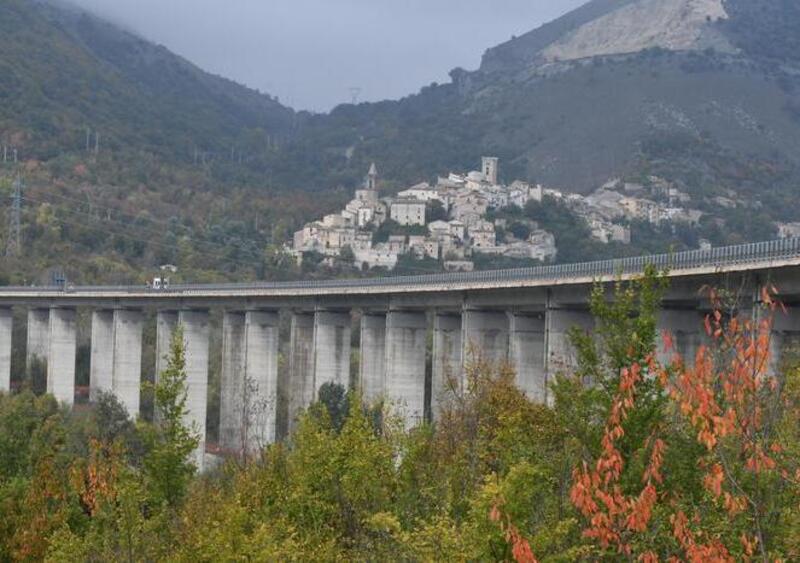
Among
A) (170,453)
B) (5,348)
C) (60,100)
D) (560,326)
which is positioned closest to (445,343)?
(560,326)

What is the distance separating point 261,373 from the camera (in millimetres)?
65312

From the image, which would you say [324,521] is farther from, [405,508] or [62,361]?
[62,361]

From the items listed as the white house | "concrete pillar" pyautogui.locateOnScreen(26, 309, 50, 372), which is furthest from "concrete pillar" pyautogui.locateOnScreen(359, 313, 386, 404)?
the white house

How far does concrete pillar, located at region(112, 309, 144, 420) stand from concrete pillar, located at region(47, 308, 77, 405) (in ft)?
10.9

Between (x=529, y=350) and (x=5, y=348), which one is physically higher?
(x=529, y=350)

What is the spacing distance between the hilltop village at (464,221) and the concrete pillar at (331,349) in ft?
193

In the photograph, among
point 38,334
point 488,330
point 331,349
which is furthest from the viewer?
point 38,334

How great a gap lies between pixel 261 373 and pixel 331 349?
3693 millimetres

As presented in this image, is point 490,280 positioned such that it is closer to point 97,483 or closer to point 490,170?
point 97,483

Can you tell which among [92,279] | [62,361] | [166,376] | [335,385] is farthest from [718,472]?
[92,279]

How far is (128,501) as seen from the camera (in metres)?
22.7

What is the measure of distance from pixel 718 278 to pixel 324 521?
1704 cm

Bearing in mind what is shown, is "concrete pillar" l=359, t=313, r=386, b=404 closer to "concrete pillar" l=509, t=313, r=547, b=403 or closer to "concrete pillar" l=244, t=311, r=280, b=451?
"concrete pillar" l=244, t=311, r=280, b=451

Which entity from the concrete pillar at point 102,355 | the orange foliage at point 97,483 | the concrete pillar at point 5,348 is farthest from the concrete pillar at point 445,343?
the concrete pillar at point 5,348
